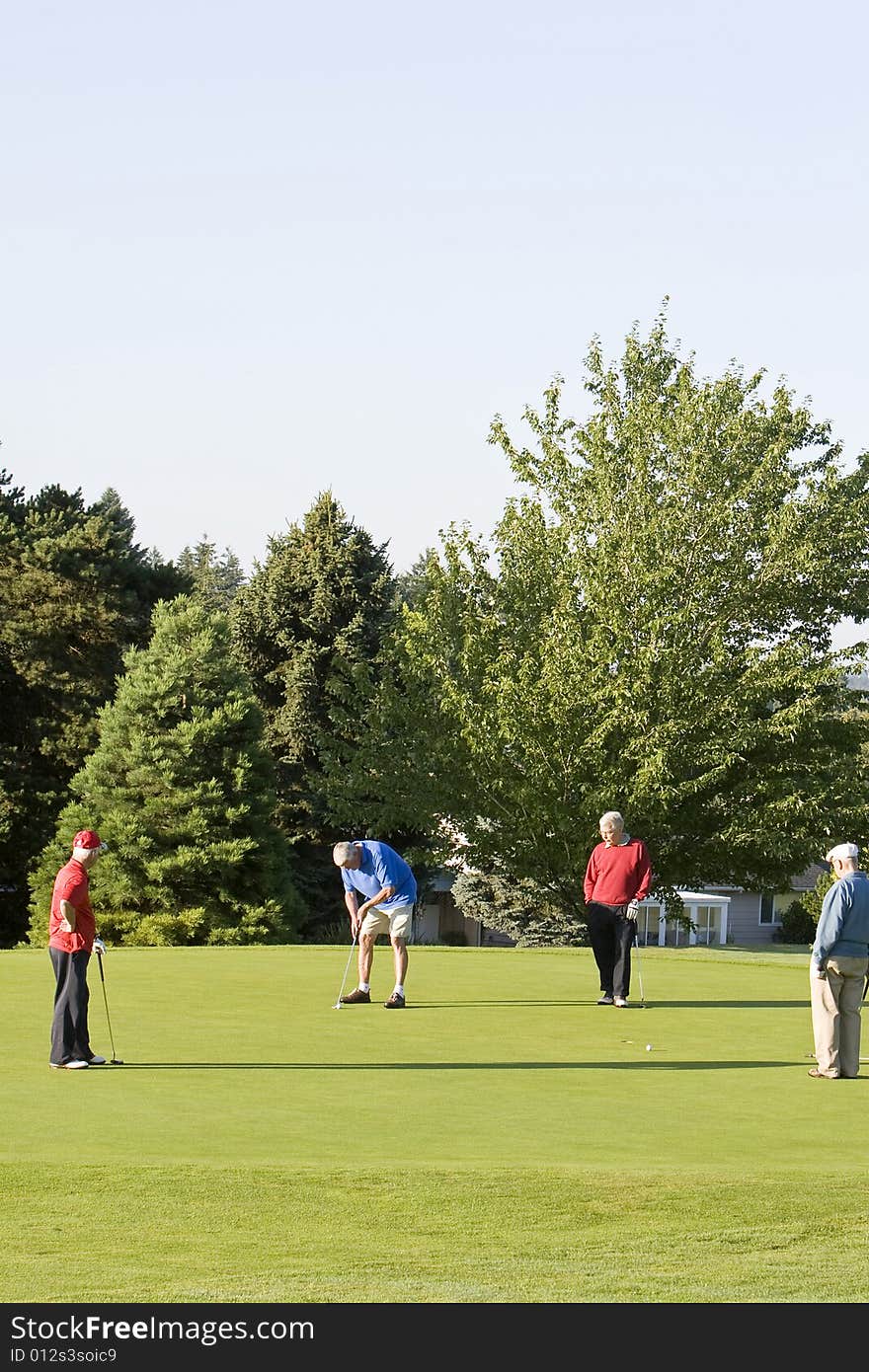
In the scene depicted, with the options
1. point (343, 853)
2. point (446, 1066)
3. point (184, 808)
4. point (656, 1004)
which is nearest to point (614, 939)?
point (656, 1004)

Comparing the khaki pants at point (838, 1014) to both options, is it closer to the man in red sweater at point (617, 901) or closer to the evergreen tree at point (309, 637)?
the man in red sweater at point (617, 901)

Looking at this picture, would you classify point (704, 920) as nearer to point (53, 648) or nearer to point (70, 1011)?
point (53, 648)

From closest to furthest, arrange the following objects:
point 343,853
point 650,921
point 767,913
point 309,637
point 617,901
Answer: point 343,853
point 617,901
point 309,637
point 650,921
point 767,913

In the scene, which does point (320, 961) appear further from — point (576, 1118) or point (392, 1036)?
point (576, 1118)

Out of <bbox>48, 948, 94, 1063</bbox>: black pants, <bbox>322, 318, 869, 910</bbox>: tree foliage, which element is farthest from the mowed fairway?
<bbox>322, 318, 869, 910</bbox>: tree foliage

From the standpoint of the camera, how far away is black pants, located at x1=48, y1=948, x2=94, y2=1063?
532 inches

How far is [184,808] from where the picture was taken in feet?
159

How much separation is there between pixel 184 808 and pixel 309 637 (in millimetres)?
13835

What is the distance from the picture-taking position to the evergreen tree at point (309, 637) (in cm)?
5862

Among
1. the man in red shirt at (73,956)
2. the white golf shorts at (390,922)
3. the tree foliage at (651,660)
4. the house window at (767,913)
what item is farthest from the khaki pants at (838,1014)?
the house window at (767,913)
